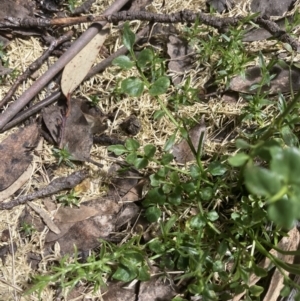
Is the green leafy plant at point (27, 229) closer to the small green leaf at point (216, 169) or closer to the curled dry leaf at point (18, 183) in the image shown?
the curled dry leaf at point (18, 183)

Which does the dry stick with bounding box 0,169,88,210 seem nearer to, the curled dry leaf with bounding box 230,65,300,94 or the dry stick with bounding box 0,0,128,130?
the dry stick with bounding box 0,0,128,130

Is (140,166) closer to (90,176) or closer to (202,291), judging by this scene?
(90,176)

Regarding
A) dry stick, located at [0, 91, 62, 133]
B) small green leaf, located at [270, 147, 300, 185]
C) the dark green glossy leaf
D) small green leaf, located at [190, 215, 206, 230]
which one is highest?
small green leaf, located at [270, 147, 300, 185]

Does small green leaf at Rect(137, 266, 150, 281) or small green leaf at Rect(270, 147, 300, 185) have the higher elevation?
small green leaf at Rect(270, 147, 300, 185)

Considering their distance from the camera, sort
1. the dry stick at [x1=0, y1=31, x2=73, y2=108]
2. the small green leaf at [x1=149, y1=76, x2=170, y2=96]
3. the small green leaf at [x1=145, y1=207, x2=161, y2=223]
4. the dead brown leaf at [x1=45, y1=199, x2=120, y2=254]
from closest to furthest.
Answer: the small green leaf at [x1=149, y1=76, x2=170, y2=96]
the small green leaf at [x1=145, y1=207, x2=161, y2=223]
the dead brown leaf at [x1=45, y1=199, x2=120, y2=254]
the dry stick at [x1=0, y1=31, x2=73, y2=108]

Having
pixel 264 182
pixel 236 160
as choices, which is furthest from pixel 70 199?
pixel 264 182

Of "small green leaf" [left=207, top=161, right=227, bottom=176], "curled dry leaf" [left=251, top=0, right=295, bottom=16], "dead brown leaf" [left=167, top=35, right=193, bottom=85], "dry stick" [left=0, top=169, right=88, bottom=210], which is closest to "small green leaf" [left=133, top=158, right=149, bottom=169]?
"small green leaf" [left=207, top=161, right=227, bottom=176]

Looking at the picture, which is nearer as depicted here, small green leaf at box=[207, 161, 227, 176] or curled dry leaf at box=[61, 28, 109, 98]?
small green leaf at box=[207, 161, 227, 176]

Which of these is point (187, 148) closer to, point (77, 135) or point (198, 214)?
point (198, 214)
